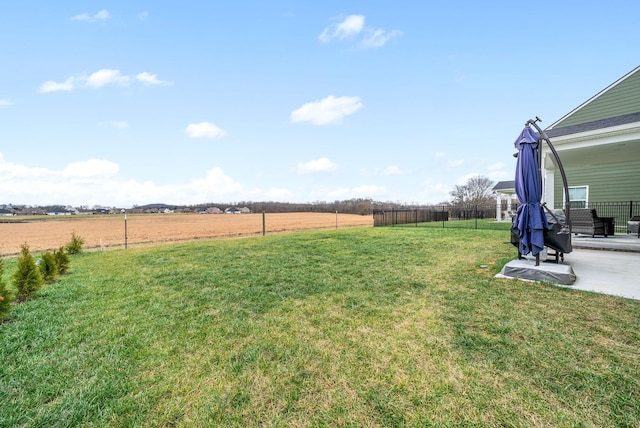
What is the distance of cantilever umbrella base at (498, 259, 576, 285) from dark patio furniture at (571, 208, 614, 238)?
404 centimetres

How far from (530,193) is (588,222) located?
470 centimetres

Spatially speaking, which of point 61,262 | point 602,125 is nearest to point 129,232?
point 61,262

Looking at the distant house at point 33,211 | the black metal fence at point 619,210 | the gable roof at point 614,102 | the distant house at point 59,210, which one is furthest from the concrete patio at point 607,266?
the distant house at point 59,210

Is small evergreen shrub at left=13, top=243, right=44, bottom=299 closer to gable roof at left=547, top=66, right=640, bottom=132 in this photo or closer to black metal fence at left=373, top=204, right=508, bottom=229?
gable roof at left=547, top=66, right=640, bottom=132

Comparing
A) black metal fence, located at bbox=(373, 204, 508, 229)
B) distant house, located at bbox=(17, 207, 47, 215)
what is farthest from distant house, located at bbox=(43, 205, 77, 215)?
black metal fence, located at bbox=(373, 204, 508, 229)

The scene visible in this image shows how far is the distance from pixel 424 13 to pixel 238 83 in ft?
29.3

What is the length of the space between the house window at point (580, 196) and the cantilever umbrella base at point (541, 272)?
1033 centimetres

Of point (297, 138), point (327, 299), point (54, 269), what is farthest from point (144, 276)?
point (297, 138)

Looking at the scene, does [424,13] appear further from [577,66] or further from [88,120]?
[88,120]

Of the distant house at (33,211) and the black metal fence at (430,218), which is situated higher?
the distant house at (33,211)

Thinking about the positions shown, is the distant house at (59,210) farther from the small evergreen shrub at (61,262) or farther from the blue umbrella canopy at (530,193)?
the blue umbrella canopy at (530,193)

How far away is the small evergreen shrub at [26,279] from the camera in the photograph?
3.81 metres

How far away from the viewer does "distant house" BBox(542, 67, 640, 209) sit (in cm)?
613

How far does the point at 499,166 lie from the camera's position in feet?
101
